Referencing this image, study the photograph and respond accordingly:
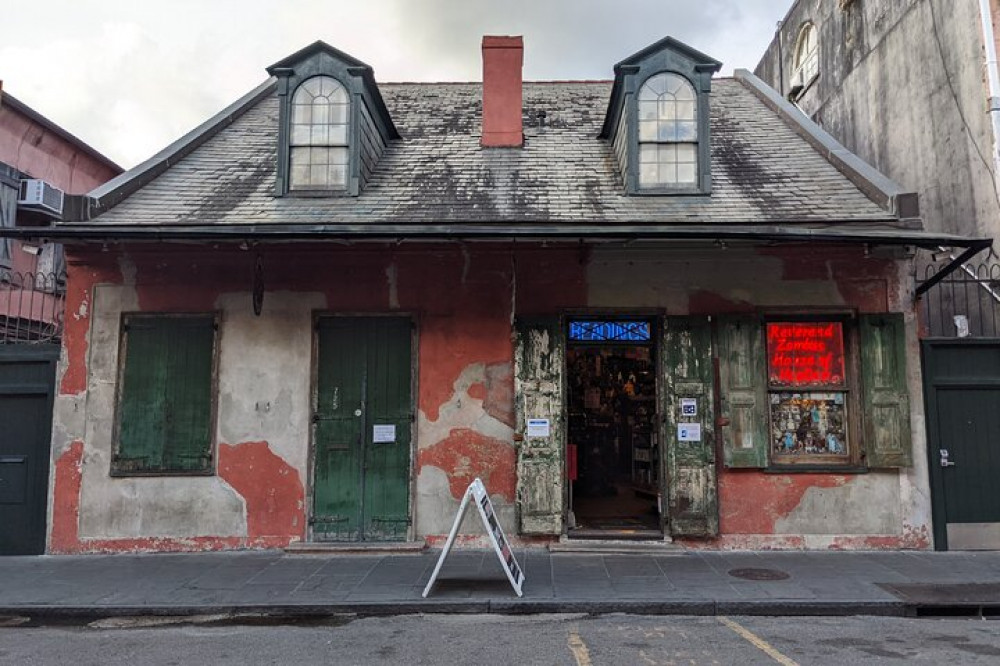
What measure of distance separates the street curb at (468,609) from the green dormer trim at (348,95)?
5.77 m

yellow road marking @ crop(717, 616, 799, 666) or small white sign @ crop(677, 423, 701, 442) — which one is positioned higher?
small white sign @ crop(677, 423, 701, 442)

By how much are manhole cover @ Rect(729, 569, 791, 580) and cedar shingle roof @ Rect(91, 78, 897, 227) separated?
4.11 meters

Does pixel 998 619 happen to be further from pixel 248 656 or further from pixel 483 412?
pixel 248 656

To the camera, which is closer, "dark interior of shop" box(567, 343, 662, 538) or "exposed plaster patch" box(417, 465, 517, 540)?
"exposed plaster patch" box(417, 465, 517, 540)

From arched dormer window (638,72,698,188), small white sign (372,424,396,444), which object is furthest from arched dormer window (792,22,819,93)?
small white sign (372,424,396,444)

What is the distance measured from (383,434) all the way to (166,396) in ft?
9.66

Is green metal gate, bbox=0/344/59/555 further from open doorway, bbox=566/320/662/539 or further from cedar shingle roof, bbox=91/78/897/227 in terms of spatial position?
open doorway, bbox=566/320/662/539

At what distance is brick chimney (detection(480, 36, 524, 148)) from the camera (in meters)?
11.1

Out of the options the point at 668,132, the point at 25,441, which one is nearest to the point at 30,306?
the point at 25,441

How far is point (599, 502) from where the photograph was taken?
38.0 feet

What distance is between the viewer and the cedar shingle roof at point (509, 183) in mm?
9047

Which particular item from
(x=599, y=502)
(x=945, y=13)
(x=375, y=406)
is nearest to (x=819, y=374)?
(x=599, y=502)

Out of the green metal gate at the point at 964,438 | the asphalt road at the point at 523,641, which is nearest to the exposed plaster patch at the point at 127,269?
the asphalt road at the point at 523,641

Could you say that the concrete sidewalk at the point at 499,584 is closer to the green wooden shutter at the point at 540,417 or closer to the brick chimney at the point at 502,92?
the green wooden shutter at the point at 540,417
